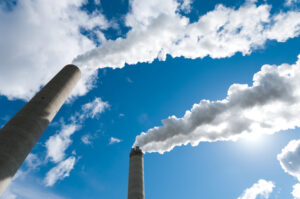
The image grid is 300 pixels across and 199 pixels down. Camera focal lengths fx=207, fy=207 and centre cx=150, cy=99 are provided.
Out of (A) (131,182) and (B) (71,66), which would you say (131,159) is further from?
(B) (71,66)

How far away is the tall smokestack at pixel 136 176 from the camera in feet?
66.1

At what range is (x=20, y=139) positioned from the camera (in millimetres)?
11188

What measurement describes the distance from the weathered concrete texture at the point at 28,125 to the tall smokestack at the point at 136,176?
36.9 feet

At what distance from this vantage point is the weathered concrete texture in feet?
34.1

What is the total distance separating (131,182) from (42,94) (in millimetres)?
12463

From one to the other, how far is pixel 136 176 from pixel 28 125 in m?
12.9

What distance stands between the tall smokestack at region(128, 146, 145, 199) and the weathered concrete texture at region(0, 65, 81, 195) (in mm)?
11234

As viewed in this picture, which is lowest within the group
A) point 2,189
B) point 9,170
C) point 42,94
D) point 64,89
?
point 2,189

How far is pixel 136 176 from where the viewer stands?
2148 cm

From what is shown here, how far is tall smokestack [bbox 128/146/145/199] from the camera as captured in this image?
20156 millimetres

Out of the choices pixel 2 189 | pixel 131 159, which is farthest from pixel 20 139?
pixel 131 159

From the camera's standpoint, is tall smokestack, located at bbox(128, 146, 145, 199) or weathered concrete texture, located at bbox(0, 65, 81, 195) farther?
tall smokestack, located at bbox(128, 146, 145, 199)

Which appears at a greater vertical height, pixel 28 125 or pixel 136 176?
pixel 136 176

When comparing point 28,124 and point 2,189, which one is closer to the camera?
point 2,189
